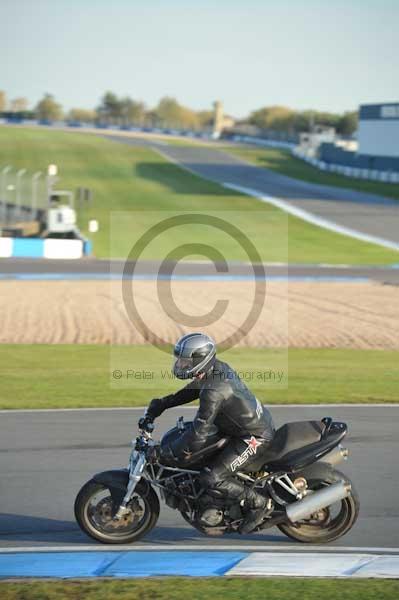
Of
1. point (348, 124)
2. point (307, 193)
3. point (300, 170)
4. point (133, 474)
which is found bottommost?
point (133, 474)

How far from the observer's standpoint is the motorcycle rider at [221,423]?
8.14 m

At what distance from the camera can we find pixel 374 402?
48.6ft

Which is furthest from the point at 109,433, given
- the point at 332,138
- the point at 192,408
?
the point at 332,138

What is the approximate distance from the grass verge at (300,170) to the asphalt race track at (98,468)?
168 ft

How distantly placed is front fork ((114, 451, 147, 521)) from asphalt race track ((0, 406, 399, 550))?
0.43 metres

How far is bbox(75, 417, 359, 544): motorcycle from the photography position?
27.1 ft

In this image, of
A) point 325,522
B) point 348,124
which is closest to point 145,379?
point 325,522

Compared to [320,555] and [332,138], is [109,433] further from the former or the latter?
[332,138]

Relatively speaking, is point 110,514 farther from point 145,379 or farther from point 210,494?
point 145,379

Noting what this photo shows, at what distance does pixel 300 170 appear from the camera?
8288 centimetres

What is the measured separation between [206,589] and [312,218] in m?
46.7

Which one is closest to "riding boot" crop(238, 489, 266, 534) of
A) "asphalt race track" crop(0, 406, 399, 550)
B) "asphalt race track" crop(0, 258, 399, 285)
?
"asphalt race track" crop(0, 406, 399, 550)

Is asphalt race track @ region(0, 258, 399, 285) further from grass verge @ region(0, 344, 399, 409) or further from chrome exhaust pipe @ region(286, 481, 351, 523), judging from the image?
chrome exhaust pipe @ region(286, 481, 351, 523)

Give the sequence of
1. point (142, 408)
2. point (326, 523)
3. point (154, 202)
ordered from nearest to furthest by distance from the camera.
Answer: point (326, 523)
point (142, 408)
point (154, 202)
